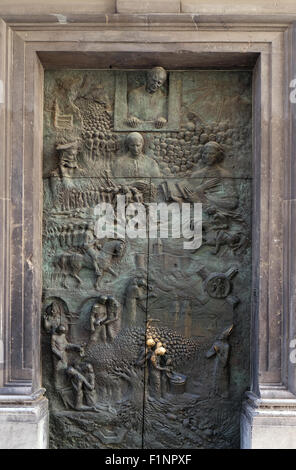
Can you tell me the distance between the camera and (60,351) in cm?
560

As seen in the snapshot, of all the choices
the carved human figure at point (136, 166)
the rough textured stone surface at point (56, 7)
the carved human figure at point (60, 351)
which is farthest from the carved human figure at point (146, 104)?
the carved human figure at point (60, 351)

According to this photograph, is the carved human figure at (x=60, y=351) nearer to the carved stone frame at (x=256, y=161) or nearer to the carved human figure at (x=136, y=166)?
the carved stone frame at (x=256, y=161)

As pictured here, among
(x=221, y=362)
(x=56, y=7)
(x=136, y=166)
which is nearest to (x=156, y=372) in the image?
(x=221, y=362)

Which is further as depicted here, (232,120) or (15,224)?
(232,120)

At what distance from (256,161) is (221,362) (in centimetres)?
229

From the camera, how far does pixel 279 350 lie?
5.26m

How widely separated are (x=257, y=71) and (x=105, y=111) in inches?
70.0

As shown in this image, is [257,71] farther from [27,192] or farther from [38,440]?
[38,440]

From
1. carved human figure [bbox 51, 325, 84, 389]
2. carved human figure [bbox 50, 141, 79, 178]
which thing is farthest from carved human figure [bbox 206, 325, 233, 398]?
carved human figure [bbox 50, 141, 79, 178]

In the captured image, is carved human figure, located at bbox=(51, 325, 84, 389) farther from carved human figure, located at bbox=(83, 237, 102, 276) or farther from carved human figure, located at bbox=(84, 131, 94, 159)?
carved human figure, located at bbox=(84, 131, 94, 159)

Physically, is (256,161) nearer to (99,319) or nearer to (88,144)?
(88,144)

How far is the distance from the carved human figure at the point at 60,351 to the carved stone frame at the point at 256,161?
23 cm

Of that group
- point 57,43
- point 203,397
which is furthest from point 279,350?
point 57,43
